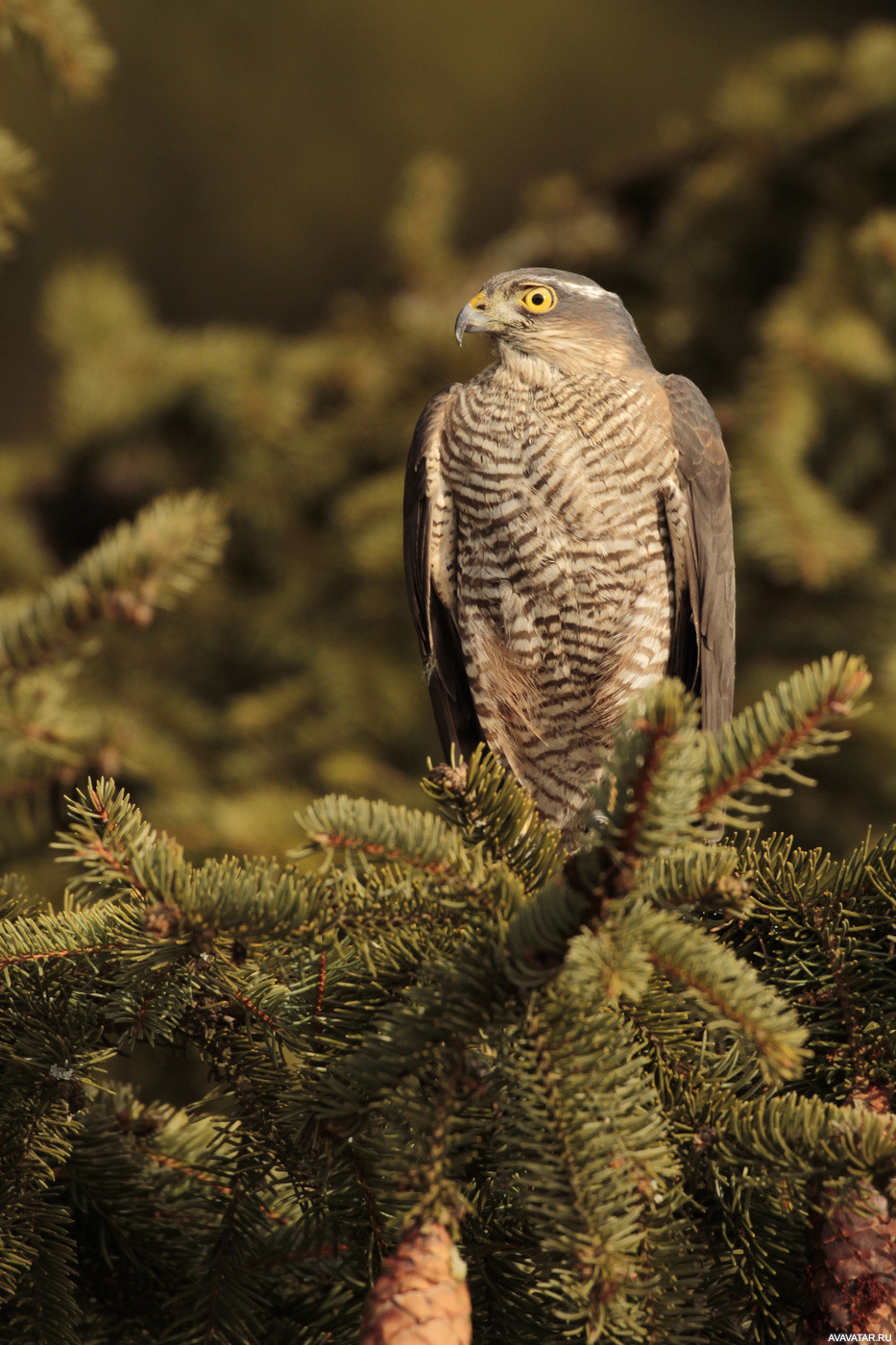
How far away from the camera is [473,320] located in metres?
2.80

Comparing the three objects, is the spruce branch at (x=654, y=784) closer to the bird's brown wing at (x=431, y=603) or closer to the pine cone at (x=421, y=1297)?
the pine cone at (x=421, y=1297)

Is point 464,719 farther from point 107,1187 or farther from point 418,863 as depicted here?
point 418,863

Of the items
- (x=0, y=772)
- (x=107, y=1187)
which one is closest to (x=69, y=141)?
(x=0, y=772)

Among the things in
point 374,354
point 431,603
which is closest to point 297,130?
point 374,354

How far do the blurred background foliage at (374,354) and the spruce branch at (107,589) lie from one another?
0.38 meters

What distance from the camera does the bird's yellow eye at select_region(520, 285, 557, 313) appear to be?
→ 2.83 meters

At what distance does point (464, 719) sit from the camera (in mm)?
2977

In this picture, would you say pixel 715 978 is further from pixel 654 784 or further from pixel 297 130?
pixel 297 130

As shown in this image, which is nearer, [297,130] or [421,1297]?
[421,1297]

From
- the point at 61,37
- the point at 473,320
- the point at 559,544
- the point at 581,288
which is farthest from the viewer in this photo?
the point at 581,288

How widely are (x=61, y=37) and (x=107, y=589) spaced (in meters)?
1.26

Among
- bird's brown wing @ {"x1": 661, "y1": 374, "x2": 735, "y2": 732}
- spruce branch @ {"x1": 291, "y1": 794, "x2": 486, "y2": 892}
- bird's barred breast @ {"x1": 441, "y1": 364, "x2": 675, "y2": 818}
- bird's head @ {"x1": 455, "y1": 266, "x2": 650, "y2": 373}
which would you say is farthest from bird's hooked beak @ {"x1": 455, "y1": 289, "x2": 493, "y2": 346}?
spruce branch @ {"x1": 291, "y1": 794, "x2": 486, "y2": 892}

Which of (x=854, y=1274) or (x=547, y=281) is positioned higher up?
(x=547, y=281)

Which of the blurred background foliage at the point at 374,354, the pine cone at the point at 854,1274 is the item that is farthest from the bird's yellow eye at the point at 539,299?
the pine cone at the point at 854,1274
